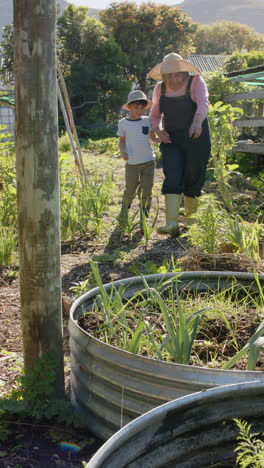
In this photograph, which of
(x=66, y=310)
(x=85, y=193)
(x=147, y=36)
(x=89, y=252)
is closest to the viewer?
(x=66, y=310)

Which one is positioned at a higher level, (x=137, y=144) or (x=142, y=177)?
(x=137, y=144)

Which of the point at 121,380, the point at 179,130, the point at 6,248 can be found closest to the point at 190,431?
the point at 121,380

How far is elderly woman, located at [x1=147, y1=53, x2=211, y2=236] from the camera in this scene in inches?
187

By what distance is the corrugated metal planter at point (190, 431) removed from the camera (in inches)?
49.0

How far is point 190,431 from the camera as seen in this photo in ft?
4.50

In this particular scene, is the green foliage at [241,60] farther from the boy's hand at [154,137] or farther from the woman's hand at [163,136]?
the woman's hand at [163,136]

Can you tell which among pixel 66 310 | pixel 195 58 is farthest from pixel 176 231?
pixel 195 58

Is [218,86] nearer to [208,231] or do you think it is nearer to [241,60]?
[208,231]

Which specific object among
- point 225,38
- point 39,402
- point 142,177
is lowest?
point 39,402

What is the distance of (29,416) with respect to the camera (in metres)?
2.13

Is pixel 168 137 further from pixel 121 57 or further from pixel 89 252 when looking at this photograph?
pixel 121 57

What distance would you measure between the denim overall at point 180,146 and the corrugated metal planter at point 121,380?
2830 mm

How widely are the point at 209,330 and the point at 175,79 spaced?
9.70ft

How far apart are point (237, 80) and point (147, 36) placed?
25.6 meters
